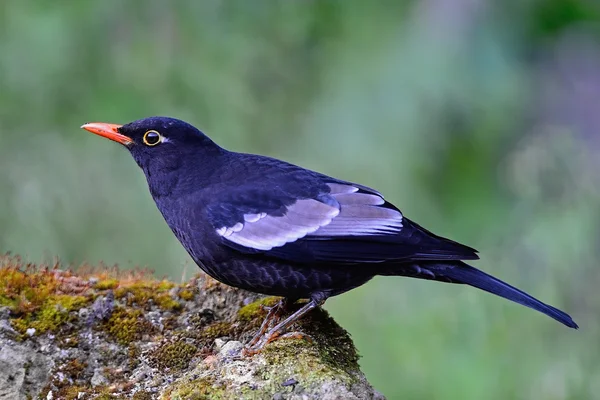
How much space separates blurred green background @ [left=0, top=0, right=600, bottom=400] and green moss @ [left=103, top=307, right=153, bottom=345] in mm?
2555

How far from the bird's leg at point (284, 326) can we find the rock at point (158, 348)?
57 millimetres

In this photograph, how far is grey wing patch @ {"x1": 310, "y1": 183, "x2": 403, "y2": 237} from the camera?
4031 mm

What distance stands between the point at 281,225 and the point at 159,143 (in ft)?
3.35

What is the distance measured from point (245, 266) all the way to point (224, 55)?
3898mm

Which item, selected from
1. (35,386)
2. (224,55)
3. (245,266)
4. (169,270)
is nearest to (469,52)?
(224,55)

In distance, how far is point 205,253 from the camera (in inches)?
161

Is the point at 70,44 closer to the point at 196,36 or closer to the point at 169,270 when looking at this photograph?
the point at 196,36

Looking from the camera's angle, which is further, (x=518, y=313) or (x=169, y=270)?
(x=169, y=270)

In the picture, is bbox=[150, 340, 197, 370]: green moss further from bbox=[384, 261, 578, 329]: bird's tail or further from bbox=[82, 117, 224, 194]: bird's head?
bbox=[384, 261, 578, 329]: bird's tail

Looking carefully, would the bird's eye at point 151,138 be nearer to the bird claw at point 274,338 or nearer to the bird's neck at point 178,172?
the bird's neck at point 178,172

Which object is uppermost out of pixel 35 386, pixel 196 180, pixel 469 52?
pixel 469 52

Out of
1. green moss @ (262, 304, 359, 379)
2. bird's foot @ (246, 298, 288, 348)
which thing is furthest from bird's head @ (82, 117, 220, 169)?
green moss @ (262, 304, 359, 379)

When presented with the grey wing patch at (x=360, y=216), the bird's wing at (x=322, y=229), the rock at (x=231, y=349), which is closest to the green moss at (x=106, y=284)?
the bird's wing at (x=322, y=229)

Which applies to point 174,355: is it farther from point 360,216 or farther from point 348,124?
point 348,124
